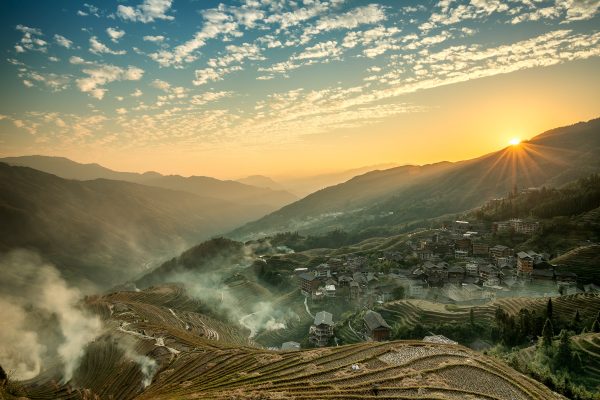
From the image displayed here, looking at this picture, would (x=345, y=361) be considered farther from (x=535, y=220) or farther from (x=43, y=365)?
(x=535, y=220)

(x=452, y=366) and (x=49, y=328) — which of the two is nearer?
(x=452, y=366)

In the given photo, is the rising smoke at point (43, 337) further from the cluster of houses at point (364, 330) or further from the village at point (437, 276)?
the village at point (437, 276)

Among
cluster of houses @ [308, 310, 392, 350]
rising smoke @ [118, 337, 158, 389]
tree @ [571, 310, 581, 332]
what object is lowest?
cluster of houses @ [308, 310, 392, 350]

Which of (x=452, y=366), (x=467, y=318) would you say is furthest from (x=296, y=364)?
(x=467, y=318)

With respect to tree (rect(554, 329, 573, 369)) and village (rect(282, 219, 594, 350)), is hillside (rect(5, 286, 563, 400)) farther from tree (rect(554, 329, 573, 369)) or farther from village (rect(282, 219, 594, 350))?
village (rect(282, 219, 594, 350))

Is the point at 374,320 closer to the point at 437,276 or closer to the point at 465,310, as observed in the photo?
the point at 465,310

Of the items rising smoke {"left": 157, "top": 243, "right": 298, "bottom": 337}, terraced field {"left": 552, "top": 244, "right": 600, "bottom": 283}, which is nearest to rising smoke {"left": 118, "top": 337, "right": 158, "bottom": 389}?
rising smoke {"left": 157, "top": 243, "right": 298, "bottom": 337}
